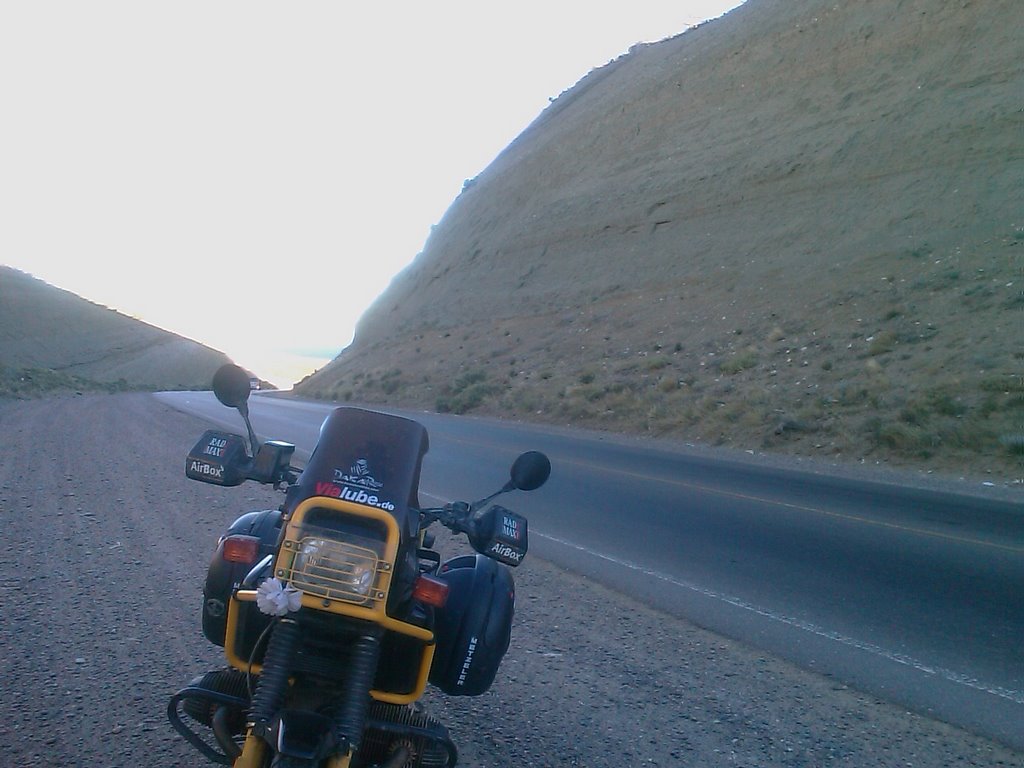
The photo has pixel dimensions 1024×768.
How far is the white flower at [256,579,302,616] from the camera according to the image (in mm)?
3166

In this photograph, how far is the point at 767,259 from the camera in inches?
1430

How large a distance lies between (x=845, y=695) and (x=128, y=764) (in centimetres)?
399

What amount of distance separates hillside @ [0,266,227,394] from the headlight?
243ft

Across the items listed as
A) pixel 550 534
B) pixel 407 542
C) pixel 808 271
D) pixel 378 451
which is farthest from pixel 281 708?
pixel 808 271

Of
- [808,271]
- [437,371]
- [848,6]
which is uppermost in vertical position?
[848,6]

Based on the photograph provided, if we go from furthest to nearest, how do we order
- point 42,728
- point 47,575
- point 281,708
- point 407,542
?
point 47,575 < point 42,728 < point 407,542 < point 281,708

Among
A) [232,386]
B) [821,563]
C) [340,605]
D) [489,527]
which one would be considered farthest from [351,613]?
[821,563]

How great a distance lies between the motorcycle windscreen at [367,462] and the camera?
363 centimetres

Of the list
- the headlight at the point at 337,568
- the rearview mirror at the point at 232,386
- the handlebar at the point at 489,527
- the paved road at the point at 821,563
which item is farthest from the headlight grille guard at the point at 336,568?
the paved road at the point at 821,563

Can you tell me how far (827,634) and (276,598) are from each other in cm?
515

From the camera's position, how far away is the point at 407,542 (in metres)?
3.67

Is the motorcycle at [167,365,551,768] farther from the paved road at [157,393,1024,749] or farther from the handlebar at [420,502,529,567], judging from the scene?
the paved road at [157,393,1024,749]

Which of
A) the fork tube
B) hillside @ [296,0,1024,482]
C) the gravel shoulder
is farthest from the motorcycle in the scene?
hillside @ [296,0,1024,482]

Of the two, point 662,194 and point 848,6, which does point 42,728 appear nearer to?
point 662,194
